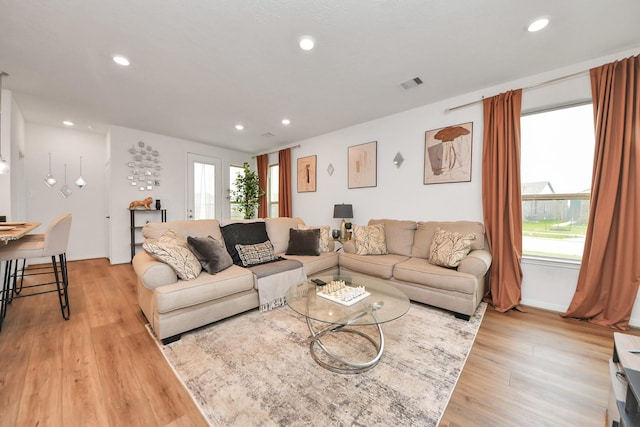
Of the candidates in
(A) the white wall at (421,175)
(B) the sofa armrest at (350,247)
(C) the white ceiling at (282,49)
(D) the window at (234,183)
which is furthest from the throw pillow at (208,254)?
(D) the window at (234,183)

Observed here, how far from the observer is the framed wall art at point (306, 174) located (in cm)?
493

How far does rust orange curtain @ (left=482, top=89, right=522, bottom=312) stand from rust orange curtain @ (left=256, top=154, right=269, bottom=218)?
454 cm

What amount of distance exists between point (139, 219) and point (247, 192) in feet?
7.05

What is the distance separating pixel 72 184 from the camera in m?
4.51

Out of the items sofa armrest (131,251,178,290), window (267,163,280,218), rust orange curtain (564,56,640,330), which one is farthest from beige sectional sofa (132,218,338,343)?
rust orange curtain (564,56,640,330)

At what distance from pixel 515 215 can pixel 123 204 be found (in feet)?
19.9

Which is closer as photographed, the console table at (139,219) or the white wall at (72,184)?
the white wall at (72,184)

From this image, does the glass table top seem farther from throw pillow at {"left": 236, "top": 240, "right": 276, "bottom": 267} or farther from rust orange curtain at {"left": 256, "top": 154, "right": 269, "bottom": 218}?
rust orange curtain at {"left": 256, "top": 154, "right": 269, "bottom": 218}

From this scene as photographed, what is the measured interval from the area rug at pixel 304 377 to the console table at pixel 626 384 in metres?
0.70

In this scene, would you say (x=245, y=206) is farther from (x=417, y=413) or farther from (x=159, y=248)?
(x=417, y=413)

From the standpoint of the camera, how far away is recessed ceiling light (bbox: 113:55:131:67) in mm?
2281

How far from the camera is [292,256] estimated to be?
3.14 meters

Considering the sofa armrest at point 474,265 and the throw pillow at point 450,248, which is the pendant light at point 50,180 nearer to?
the throw pillow at point 450,248

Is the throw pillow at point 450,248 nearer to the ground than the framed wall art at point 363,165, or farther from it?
nearer to the ground
